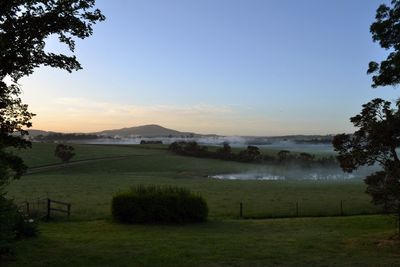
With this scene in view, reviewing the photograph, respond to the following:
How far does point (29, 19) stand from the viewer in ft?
57.6

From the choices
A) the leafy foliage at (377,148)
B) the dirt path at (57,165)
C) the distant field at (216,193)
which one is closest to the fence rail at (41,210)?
the distant field at (216,193)

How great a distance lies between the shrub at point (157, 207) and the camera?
31.0m

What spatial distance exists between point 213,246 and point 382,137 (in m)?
8.93

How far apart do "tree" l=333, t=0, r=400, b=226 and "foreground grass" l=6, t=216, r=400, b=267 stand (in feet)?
8.02

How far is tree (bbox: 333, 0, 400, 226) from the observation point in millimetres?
21031

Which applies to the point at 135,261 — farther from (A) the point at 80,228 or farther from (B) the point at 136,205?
(B) the point at 136,205

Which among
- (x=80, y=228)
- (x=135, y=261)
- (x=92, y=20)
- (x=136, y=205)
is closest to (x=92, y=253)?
(x=135, y=261)

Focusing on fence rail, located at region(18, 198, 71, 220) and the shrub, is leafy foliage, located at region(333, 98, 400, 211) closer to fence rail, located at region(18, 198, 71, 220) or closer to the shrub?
the shrub

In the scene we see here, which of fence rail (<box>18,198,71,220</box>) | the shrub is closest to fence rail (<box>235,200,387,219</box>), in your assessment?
the shrub

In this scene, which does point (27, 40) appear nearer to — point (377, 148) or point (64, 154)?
point (377, 148)

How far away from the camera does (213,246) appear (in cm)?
1989

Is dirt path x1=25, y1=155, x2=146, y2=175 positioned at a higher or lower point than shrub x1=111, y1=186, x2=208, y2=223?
lower

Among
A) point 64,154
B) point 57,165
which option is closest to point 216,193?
point 57,165

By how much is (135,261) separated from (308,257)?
20.6 feet
